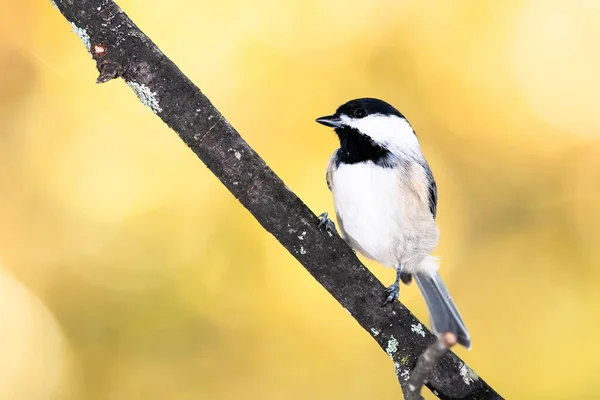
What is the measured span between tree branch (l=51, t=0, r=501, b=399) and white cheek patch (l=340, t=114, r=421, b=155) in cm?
44

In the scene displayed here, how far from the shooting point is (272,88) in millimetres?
2646

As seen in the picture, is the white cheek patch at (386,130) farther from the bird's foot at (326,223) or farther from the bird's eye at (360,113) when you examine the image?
the bird's foot at (326,223)

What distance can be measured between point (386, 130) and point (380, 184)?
0.57 feet

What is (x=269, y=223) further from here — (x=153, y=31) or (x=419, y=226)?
(x=153, y=31)

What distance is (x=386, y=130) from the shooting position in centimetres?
183

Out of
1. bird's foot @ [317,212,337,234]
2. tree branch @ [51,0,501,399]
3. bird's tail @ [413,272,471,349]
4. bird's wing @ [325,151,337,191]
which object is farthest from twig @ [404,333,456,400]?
bird's tail @ [413,272,471,349]

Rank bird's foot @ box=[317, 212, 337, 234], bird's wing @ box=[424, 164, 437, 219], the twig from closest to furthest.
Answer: the twig < bird's foot @ box=[317, 212, 337, 234] < bird's wing @ box=[424, 164, 437, 219]

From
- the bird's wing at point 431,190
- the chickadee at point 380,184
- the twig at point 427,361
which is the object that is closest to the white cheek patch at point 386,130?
the chickadee at point 380,184

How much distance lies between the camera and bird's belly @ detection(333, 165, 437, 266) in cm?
177

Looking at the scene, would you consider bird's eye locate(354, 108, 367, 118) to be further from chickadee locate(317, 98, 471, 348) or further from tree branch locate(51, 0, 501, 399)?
tree branch locate(51, 0, 501, 399)

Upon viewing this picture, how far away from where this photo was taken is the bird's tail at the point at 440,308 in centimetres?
213

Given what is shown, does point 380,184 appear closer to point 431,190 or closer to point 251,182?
point 431,190

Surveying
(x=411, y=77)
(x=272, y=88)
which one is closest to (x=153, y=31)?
(x=272, y=88)

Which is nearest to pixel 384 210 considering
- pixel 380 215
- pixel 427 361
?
pixel 380 215
